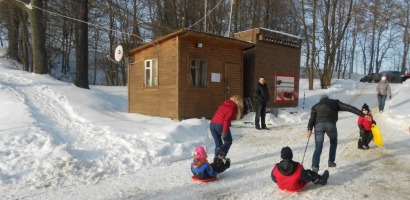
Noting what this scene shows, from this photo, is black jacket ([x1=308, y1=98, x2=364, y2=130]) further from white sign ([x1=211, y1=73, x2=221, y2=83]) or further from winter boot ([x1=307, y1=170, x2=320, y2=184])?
white sign ([x1=211, y1=73, x2=221, y2=83])

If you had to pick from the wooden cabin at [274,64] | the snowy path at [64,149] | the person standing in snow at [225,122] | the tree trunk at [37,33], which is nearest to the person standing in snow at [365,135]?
the person standing in snow at [225,122]

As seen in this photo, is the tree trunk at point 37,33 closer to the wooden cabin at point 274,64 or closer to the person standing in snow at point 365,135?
the wooden cabin at point 274,64

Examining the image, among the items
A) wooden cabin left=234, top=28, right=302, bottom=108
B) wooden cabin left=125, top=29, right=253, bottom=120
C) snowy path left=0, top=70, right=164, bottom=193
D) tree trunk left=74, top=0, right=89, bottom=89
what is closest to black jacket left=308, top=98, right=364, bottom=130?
snowy path left=0, top=70, right=164, bottom=193

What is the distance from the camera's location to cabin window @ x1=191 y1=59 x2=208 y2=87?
526 inches

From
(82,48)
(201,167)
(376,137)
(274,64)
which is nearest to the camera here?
(201,167)

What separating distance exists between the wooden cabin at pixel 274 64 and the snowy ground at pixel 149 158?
394 centimetres

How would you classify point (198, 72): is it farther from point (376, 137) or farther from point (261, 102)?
point (376, 137)

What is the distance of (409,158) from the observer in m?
7.80

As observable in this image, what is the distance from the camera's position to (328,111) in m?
6.54

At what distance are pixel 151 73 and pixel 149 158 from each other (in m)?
7.29

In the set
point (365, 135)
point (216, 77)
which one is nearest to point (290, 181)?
point (365, 135)

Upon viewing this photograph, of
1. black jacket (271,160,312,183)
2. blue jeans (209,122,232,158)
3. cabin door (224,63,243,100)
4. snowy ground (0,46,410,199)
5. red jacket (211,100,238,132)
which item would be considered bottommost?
snowy ground (0,46,410,199)

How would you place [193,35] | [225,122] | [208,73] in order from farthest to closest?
[208,73] < [193,35] < [225,122]

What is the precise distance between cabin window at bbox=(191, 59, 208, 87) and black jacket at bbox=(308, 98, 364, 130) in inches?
281
